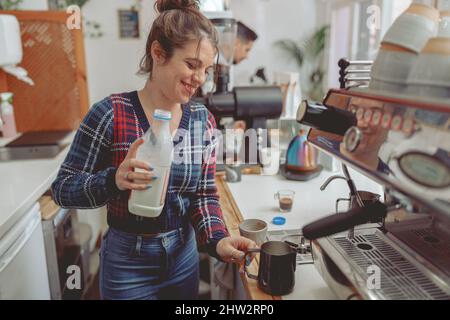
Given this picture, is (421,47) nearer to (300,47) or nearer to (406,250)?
(406,250)

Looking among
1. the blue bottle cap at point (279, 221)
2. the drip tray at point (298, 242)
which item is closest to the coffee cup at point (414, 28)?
the drip tray at point (298, 242)

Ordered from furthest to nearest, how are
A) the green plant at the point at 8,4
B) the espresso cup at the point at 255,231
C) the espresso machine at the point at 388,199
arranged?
the green plant at the point at 8,4, the espresso cup at the point at 255,231, the espresso machine at the point at 388,199

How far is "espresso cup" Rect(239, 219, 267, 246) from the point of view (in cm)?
118

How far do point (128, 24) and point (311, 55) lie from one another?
185 centimetres

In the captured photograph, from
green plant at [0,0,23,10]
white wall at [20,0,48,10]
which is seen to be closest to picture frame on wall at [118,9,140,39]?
white wall at [20,0,48,10]

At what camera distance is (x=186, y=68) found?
1024 mm

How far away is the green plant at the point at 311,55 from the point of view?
4145mm

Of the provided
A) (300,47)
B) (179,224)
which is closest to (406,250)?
(179,224)

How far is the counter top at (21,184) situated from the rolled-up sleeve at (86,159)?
1.57 feet

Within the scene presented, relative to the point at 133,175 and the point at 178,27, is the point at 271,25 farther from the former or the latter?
the point at 133,175

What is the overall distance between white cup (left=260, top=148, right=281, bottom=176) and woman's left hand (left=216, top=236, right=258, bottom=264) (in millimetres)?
859

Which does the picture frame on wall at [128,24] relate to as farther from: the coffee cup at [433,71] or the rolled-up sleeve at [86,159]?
the coffee cup at [433,71]

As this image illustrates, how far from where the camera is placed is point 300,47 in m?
4.23

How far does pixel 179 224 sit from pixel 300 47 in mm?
3408
